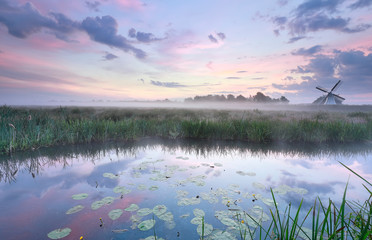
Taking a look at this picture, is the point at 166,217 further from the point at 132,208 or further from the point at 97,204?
the point at 97,204

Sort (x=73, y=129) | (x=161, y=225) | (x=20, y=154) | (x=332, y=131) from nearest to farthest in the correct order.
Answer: (x=161, y=225)
(x=20, y=154)
(x=73, y=129)
(x=332, y=131)

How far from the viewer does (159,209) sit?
3457mm

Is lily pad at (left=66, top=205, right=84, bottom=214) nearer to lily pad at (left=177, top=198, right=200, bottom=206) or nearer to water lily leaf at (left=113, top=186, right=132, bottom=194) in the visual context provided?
water lily leaf at (left=113, top=186, right=132, bottom=194)

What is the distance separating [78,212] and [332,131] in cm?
1192

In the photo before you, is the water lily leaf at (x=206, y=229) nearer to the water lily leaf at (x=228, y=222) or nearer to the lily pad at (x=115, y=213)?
the water lily leaf at (x=228, y=222)

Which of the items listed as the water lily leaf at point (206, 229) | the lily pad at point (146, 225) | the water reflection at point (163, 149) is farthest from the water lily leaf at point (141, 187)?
the water reflection at point (163, 149)

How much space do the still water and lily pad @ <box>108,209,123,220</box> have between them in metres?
0.02

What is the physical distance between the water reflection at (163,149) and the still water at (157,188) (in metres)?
0.05

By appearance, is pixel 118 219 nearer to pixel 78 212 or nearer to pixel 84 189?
pixel 78 212

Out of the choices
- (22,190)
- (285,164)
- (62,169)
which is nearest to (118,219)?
(22,190)

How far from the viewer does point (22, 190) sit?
438 centimetres

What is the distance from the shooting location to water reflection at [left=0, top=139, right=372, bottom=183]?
614 cm

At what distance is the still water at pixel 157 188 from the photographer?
3.04 meters

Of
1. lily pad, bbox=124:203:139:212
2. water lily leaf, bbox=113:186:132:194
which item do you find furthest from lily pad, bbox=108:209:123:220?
water lily leaf, bbox=113:186:132:194
